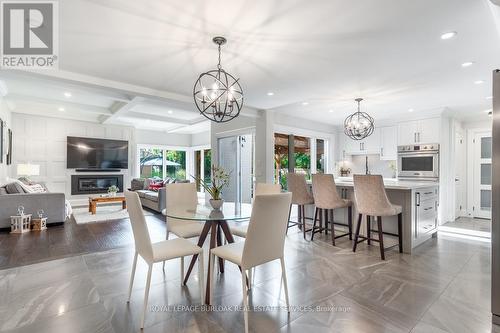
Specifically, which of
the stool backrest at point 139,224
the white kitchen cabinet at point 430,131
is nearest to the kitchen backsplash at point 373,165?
the white kitchen cabinet at point 430,131

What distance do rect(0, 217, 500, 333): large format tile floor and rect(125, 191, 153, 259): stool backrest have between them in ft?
1.67

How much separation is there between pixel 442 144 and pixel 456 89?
180 cm

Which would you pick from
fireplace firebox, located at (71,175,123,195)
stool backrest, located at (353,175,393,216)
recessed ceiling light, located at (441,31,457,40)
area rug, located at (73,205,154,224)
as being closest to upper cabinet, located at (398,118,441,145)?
stool backrest, located at (353,175,393,216)

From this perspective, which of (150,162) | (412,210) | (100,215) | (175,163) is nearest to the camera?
(412,210)

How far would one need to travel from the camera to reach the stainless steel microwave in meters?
5.57

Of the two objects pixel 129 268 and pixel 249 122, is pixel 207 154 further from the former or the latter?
pixel 129 268

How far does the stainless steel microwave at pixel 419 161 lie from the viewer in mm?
5570

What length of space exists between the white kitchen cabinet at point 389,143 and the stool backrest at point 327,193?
136 inches

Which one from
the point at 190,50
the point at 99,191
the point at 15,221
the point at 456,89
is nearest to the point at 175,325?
the point at 190,50

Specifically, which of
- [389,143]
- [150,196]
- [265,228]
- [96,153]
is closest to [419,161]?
[389,143]

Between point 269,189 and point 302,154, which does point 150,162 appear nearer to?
point 302,154

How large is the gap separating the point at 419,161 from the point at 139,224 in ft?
20.0

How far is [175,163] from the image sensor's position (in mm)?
10633

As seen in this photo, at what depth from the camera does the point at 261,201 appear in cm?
187
